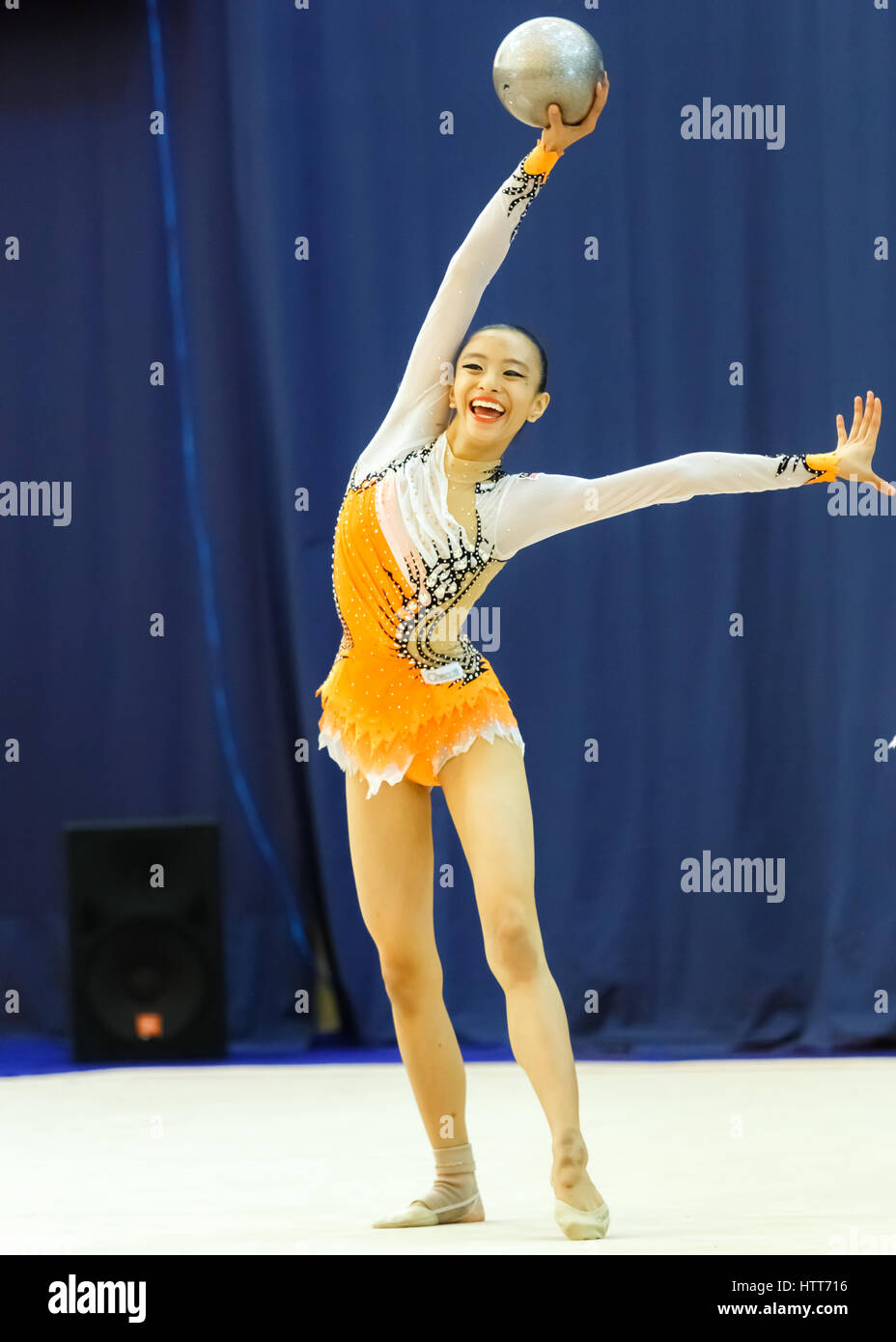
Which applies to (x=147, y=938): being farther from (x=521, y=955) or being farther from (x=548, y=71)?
(x=548, y=71)

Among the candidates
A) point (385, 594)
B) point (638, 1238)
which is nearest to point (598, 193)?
point (385, 594)

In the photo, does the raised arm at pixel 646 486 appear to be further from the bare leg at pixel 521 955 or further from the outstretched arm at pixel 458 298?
the bare leg at pixel 521 955

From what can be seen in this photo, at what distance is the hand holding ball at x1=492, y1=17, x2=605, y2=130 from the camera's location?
2.79 meters

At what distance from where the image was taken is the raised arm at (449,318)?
2.81m

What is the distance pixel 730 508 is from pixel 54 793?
89.2 inches

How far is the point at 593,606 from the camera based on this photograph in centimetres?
501

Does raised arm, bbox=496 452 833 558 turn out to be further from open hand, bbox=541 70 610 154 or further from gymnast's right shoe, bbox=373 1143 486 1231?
gymnast's right shoe, bbox=373 1143 486 1231

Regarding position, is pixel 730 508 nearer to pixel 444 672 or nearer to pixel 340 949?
pixel 340 949

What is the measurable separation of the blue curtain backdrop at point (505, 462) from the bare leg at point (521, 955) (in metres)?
2.32

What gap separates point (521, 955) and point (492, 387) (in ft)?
3.09

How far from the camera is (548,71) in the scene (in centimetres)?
278

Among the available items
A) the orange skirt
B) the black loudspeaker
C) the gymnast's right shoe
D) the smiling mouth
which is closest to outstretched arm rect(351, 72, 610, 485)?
the smiling mouth

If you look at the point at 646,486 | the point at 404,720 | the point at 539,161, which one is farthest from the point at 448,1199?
the point at 539,161

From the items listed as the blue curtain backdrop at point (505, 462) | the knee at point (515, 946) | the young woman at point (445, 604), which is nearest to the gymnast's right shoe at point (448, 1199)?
the young woman at point (445, 604)
